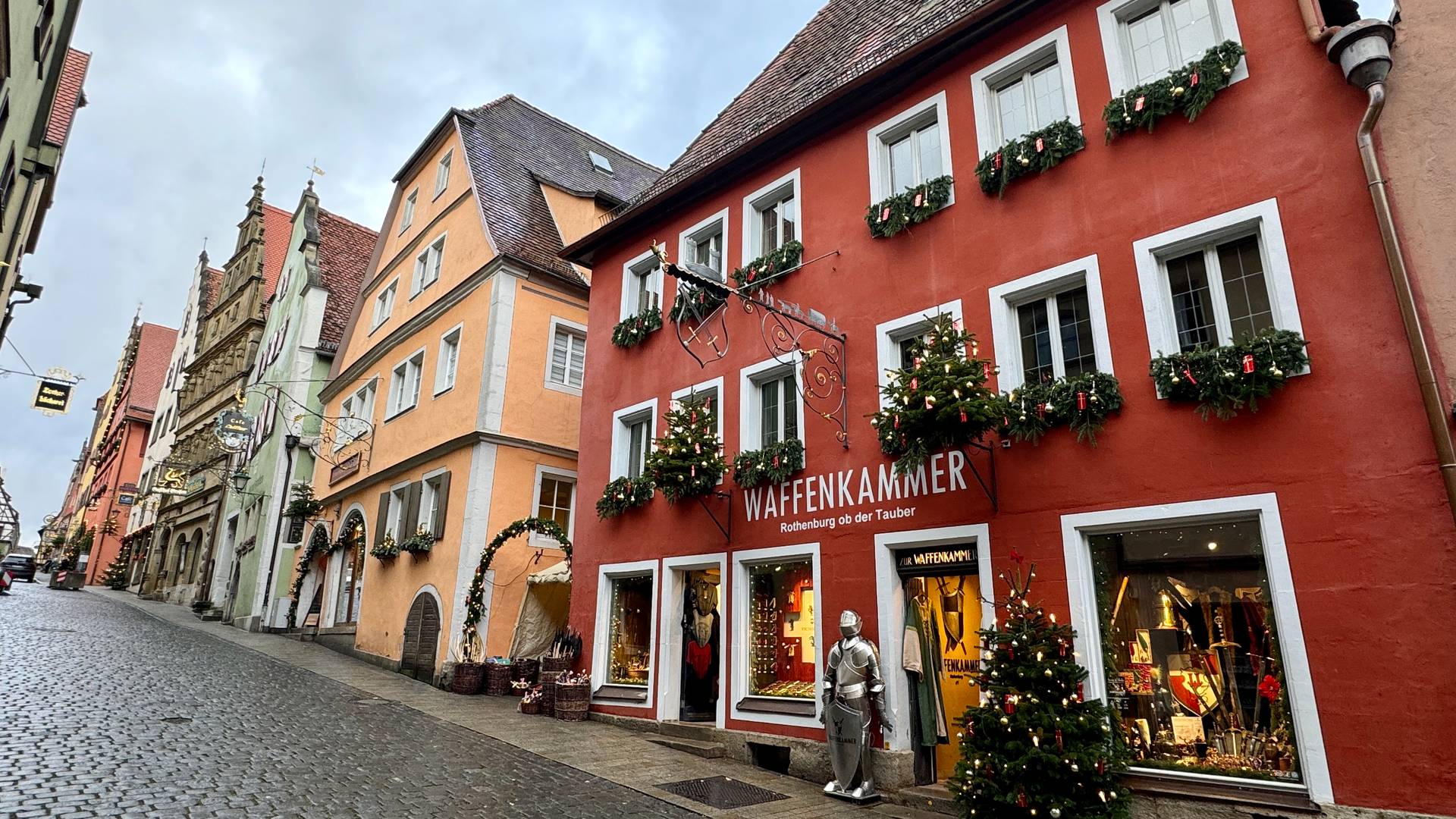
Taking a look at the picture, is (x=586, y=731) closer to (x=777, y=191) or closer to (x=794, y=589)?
(x=794, y=589)

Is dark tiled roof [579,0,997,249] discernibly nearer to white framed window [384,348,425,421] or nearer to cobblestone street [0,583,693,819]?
white framed window [384,348,425,421]

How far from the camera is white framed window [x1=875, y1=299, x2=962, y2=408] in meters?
9.72

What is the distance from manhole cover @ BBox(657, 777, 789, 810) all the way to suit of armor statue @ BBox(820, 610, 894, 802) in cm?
67

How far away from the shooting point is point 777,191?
12.3 meters

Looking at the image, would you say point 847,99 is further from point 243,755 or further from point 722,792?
point 243,755

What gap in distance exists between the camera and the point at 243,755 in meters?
8.39

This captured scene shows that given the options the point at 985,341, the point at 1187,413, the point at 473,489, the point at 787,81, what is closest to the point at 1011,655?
the point at 1187,413

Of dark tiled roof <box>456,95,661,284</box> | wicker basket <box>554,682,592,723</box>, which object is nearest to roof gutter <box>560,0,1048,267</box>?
dark tiled roof <box>456,95,661,284</box>

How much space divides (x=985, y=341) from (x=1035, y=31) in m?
3.70

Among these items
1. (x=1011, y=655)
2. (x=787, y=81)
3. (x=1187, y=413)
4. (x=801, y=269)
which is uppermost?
(x=787, y=81)

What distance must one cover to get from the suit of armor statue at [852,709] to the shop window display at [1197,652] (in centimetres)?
236

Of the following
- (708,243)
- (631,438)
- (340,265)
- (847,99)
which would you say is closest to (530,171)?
(708,243)

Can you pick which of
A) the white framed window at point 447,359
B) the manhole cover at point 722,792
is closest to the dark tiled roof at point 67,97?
the white framed window at point 447,359

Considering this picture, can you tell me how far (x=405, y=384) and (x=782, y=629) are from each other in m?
13.9
